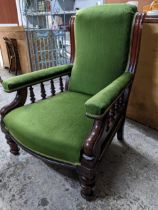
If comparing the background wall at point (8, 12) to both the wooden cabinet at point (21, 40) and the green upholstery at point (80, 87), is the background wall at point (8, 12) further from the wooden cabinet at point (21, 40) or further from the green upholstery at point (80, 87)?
the green upholstery at point (80, 87)

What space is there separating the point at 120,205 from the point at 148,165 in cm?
38

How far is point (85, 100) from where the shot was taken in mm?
1292

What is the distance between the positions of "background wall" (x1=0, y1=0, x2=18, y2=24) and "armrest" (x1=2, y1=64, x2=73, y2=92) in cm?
345

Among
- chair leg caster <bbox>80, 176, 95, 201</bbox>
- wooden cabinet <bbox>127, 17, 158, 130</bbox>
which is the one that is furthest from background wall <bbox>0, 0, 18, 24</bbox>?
chair leg caster <bbox>80, 176, 95, 201</bbox>

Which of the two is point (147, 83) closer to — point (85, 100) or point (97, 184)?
point (85, 100)

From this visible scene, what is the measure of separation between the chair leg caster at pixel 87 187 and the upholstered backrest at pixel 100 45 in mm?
605

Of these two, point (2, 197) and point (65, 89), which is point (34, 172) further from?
point (65, 89)

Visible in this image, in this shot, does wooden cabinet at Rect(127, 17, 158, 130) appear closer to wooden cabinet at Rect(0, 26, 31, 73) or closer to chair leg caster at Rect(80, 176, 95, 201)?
chair leg caster at Rect(80, 176, 95, 201)

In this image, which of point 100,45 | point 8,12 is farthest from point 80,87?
point 8,12

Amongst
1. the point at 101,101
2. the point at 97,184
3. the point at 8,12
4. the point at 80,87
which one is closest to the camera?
the point at 101,101

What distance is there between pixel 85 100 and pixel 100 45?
0.38 m

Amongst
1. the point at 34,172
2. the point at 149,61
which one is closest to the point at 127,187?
the point at 34,172

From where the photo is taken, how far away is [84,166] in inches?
36.8

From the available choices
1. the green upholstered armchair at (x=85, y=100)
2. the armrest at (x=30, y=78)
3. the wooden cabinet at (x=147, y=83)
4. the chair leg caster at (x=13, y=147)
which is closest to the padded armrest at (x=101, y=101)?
the green upholstered armchair at (x=85, y=100)
